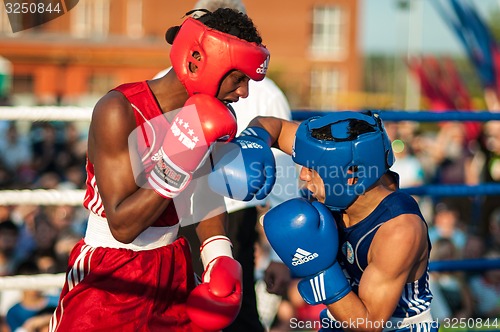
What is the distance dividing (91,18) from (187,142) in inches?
1271

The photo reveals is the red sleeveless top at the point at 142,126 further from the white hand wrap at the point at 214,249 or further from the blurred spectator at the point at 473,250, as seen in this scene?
the blurred spectator at the point at 473,250

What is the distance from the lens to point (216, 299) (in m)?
2.46

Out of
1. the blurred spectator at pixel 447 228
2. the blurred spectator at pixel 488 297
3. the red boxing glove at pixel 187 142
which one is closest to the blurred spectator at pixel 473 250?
the blurred spectator at pixel 488 297

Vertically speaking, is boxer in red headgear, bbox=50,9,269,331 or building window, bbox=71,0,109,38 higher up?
boxer in red headgear, bbox=50,9,269,331

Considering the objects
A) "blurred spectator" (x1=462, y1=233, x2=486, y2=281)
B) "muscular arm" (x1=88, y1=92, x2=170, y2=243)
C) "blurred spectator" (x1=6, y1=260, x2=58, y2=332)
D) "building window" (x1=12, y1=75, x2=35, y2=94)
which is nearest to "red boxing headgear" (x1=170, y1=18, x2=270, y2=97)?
"muscular arm" (x1=88, y1=92, x2=170, y2=243)

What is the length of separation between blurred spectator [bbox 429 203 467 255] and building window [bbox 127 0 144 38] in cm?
2733

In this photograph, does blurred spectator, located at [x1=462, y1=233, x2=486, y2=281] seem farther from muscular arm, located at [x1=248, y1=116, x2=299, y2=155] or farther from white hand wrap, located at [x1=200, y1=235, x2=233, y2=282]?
white hand wrap, located at [x1=200, y1=235, x2=233, y2=282]

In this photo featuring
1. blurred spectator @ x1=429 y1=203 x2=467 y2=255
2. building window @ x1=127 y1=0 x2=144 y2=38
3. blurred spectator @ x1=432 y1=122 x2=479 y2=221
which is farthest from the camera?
building window @ x1=127 y1=0 x2=144 y2=38

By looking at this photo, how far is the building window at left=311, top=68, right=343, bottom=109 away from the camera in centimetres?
3500

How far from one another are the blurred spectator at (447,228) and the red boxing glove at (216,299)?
170 inches

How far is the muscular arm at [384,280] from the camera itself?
2.46 metres

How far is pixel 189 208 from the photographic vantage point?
8.96ft

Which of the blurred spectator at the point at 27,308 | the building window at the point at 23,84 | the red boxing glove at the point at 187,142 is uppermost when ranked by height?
the red boxing glove at the point at 187,142

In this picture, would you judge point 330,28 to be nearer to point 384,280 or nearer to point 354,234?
point 354,234
